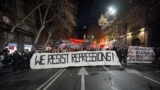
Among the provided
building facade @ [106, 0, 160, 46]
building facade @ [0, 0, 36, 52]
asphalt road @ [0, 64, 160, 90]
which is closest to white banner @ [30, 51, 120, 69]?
asphalt road @ [0, 64, 160, 90]

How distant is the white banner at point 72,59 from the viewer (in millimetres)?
24719

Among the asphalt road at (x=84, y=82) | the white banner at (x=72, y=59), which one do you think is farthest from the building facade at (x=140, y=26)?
the asphalt road at (x=84, y=82)

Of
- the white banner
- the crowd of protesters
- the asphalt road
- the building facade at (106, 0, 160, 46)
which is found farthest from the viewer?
the building facade at (106, 0, 160, 46)

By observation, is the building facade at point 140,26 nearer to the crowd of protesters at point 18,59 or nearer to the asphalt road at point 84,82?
the crowd of protesters at point 18,59

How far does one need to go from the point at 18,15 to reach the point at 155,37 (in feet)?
72.4

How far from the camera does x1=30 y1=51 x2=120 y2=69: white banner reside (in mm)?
24719

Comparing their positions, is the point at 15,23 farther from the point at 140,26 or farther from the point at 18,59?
the point at 140,26

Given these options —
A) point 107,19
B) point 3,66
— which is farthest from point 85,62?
point 107,19

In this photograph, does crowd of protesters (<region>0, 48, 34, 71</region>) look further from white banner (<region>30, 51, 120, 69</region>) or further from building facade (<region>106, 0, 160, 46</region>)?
building facade (<region>106, 0, 160, 46</region>)

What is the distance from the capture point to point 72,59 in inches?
995

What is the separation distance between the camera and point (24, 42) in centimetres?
5094

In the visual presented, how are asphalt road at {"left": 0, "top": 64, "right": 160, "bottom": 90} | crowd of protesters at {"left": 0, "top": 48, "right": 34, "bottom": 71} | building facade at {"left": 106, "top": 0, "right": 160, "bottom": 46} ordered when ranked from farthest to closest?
1. building facade at {"left": 106, "top": 0, "right": 160, "bottom": 46}
2. crowd of protesters at {"left": 0, "top": 48, "right": 34, "bottom": 71}
3. asphalt road at {"left": 0, "top": 64, "right": 160, "bottom": 90}

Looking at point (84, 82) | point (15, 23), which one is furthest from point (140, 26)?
point (84, 82)

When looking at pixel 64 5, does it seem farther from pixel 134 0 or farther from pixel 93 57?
pixel 93 57
